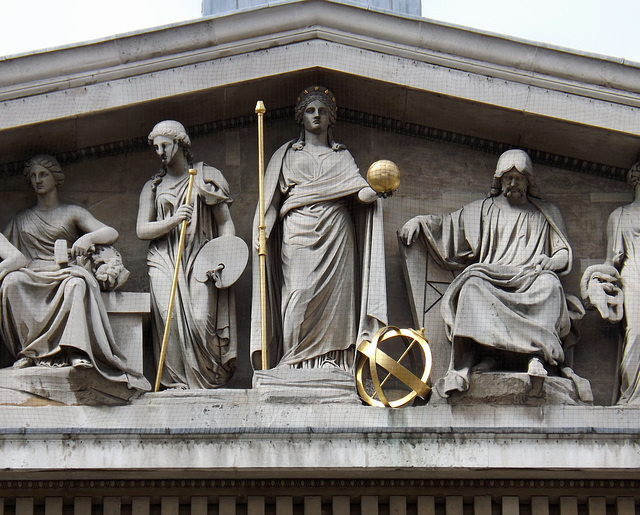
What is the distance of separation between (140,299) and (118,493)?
1.66 meters

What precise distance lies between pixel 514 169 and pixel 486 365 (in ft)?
5.92

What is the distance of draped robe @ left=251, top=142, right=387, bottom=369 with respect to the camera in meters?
15.3

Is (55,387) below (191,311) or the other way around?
below

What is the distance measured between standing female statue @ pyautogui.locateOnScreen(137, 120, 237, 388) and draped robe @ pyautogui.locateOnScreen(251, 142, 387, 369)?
1.00 feet

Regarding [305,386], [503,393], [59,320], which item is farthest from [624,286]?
[59,320]

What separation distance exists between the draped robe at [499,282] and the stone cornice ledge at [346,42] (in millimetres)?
1119

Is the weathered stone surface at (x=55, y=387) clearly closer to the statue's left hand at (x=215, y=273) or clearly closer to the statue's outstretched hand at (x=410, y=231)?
the statue's left hand at (x=215, y=273)

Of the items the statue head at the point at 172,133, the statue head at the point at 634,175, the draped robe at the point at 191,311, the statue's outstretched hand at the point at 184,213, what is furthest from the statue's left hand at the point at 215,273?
the statue head at the point at 634,175

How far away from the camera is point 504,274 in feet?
50.6

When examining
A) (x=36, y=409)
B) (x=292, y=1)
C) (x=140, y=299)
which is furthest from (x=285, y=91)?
(x=36, y=409)

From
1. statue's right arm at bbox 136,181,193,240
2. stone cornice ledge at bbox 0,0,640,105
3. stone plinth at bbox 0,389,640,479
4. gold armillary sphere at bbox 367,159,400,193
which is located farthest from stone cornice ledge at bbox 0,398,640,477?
stone cornice ledge at bbox 0,0,640,105

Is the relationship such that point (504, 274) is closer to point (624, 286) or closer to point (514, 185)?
point (514, 185)

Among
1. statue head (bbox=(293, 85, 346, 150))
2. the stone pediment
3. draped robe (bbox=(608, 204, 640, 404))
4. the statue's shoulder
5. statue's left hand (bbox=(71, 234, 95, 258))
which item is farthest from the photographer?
statue head (bbox=(293, 85, 346, 150))

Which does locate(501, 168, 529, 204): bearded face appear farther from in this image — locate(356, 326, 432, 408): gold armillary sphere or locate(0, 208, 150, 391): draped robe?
locate(0, 208, 150, 391): draped robe
